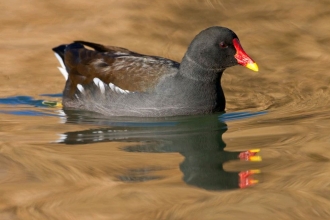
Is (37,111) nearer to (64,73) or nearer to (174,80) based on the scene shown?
(64,73)

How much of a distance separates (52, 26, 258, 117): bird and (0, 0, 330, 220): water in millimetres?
135

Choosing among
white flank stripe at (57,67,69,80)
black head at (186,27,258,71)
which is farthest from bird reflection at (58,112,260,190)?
white flank stripe at (57,67,69,80)

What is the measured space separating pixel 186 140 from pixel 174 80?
0.93m

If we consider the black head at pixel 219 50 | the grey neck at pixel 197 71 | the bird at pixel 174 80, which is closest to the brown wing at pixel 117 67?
the bird at pixel 174 80

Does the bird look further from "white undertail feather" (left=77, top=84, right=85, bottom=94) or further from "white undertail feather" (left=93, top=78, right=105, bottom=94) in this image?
"white undertail feather" (left=77, top=84, right=85, bottom=94)

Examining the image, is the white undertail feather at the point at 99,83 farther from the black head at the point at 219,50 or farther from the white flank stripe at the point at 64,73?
the black head at the point at 219,50

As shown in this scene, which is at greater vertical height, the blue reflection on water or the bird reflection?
the blue reflection on water

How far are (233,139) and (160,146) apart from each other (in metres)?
0.63

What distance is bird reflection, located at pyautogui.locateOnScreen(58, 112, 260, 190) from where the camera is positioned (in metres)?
5.33

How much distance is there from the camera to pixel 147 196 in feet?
16.4

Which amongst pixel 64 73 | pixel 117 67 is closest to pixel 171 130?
pixel 117 67

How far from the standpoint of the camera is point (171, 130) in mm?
6695

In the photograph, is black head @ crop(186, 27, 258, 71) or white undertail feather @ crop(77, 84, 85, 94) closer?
black head @ crop(186, 27, 258, 71)

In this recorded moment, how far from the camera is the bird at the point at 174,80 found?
7062 mm
